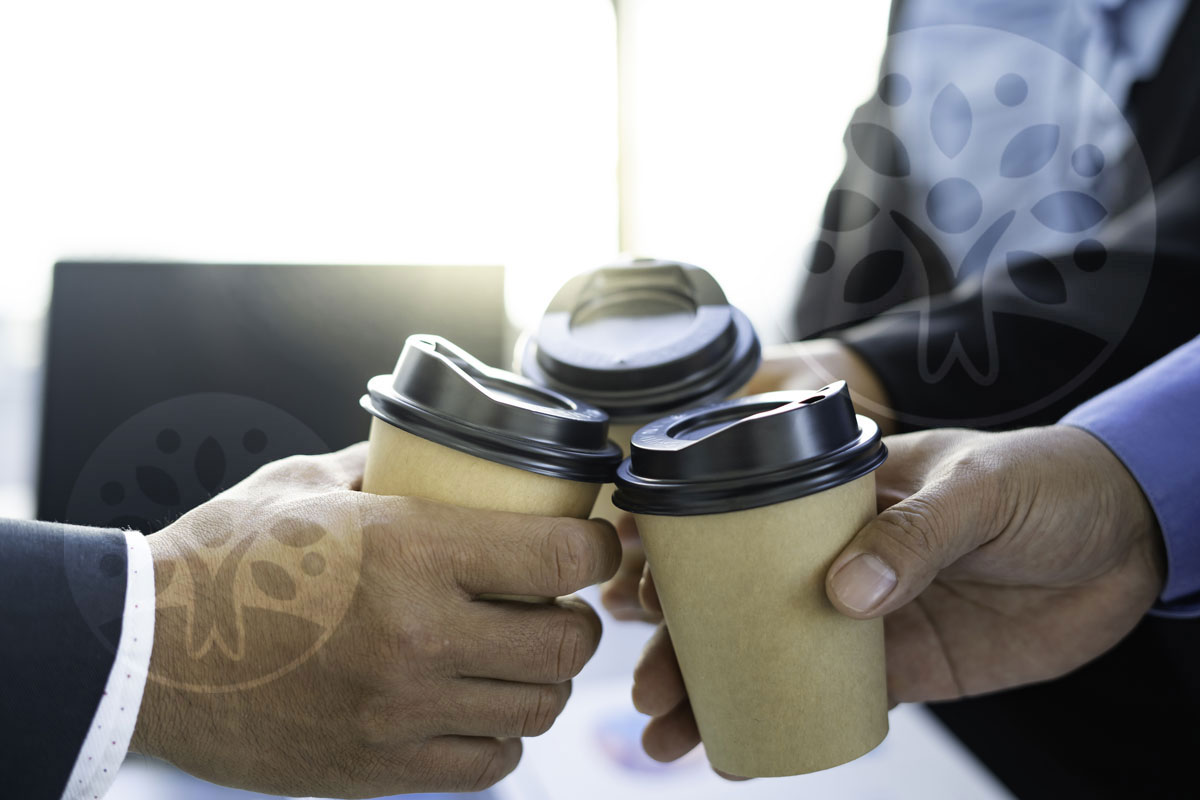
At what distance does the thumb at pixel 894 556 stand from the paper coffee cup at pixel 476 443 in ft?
0.66

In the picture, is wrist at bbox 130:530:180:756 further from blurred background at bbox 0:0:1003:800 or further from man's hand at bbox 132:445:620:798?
blurred background at bbox 0:0:1003:800

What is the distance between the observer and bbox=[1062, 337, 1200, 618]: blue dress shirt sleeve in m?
0.83

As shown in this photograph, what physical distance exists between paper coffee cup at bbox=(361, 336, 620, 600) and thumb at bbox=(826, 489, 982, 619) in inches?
7.9

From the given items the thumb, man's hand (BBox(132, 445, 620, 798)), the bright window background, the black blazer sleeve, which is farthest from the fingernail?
the bright window background

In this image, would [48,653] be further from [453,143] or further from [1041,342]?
[453,143]

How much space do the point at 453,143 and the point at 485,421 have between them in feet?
7.57

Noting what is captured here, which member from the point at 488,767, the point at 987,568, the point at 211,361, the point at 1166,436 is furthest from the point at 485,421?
the point at 211,361

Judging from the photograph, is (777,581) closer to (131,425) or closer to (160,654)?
(160,654)

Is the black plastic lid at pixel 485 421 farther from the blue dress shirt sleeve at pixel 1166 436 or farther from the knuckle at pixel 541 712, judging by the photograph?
the blue dress shirt sleeve at pixel 1166 436

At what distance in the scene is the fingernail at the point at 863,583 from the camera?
0.60m

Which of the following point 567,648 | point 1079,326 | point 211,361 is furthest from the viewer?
point 211,361

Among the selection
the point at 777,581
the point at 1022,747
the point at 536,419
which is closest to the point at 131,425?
the point at 536,419

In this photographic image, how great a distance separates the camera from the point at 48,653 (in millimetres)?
604

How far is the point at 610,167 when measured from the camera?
10.9 feet
